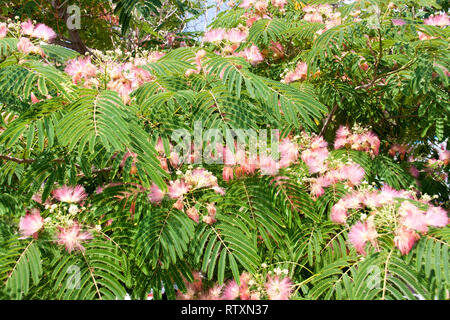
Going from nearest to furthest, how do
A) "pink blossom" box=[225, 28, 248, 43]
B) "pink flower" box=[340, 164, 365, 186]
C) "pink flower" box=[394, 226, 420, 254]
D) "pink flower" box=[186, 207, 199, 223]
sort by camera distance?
1. "pink flower" box=[394, 226, 420, 254]
2. "pink flower" box=[186, 207, 199, 223]
3. "pink flower" box=[340, 164, 365, 186]
4. "pink blossom" box=[225, 28, 248, 43]

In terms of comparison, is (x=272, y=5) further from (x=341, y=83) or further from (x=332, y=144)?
(x=332, y=144)

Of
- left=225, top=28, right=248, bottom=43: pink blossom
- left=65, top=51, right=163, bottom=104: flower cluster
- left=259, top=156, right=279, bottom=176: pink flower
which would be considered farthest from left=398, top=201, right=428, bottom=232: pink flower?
left=225, top=28, right=248, bottom=43: pink blossom

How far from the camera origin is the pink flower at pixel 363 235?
2033 millimetres

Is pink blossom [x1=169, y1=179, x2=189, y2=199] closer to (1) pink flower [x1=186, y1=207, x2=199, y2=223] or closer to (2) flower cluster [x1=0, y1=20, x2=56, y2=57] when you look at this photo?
(1) pink flower [x1=186, y1=207, x2=199, y2=223]

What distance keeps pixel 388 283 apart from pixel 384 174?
1684 millimetres

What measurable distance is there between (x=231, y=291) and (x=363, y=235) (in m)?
0.82

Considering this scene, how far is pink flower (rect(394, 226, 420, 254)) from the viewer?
1896 millimetres

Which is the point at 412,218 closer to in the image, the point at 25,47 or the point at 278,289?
the point at 278,289

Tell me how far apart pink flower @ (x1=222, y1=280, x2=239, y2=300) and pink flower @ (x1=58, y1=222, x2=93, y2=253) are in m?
0.86

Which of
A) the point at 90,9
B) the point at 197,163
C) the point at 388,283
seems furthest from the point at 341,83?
the point at 90,9

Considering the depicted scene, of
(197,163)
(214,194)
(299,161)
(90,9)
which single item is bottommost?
(214,194)

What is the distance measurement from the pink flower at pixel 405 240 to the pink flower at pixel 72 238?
1.65 metres

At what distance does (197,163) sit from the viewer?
98.7 inches

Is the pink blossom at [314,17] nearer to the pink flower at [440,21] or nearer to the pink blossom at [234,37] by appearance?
the pink blossom at [234,37]
